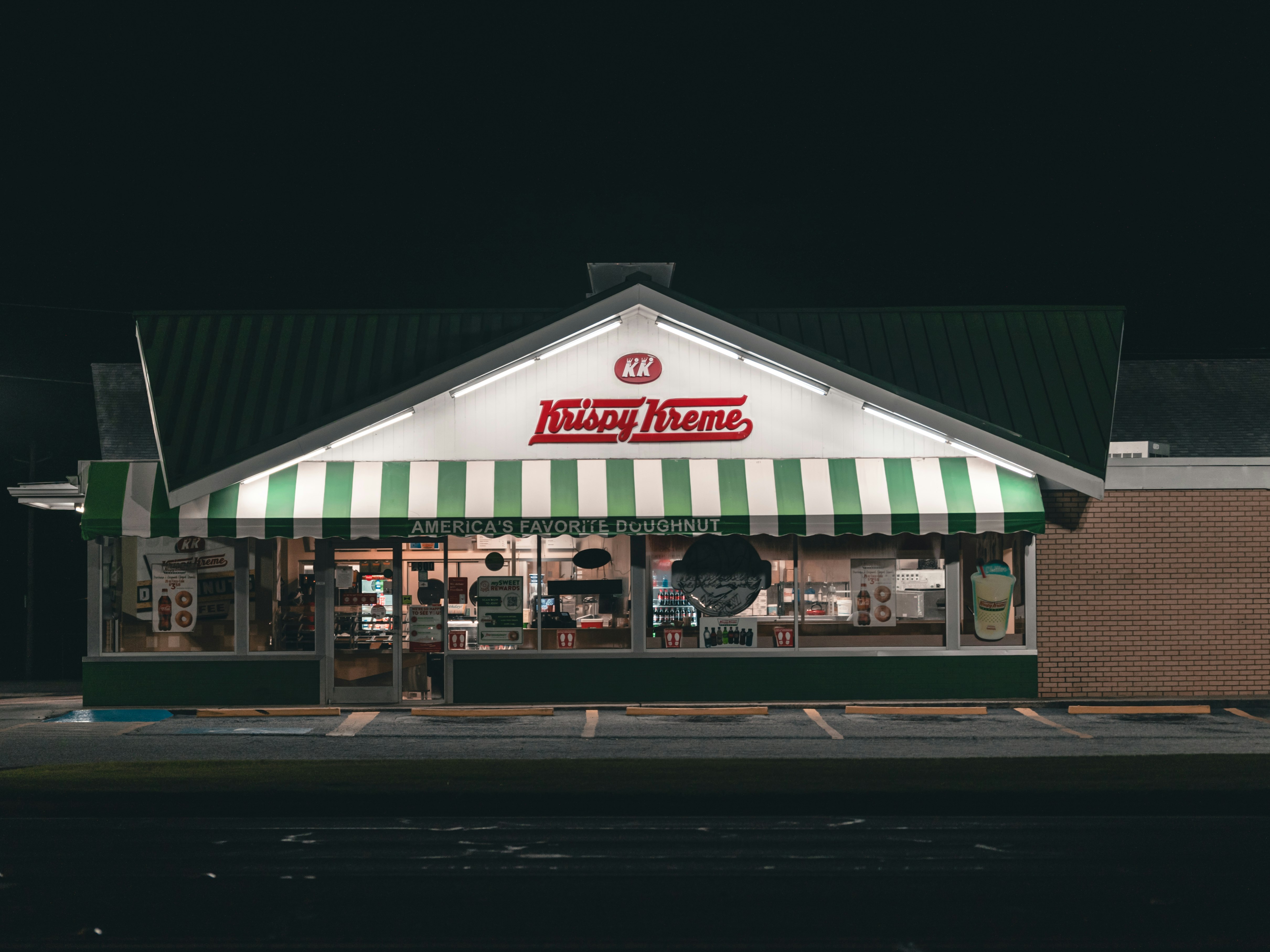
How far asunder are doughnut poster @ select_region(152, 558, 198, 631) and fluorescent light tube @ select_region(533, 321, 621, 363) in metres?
5.28

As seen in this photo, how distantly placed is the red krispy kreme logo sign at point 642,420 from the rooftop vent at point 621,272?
2.60m

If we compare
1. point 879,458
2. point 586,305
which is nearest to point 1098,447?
point 879,458

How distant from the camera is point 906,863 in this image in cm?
839

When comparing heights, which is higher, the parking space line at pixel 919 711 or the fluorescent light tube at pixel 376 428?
the fluorescent light tube at pixel 376 428

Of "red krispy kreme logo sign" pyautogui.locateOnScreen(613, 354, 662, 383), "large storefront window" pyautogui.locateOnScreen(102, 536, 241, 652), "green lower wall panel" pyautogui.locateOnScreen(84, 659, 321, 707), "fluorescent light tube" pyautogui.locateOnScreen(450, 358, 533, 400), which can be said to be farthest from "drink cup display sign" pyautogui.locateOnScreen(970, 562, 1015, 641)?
"large storefront window" pyautogui.locateOnScreen(102, 536, 241, 652)

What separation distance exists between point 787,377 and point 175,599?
10412mm

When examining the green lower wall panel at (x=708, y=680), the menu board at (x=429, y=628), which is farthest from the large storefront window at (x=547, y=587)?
the green lower wall panel at (x=708, y=680)

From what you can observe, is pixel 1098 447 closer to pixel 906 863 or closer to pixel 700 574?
pixel 700 574

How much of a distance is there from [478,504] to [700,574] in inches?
148

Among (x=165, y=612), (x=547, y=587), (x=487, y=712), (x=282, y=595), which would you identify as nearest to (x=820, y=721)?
(x=547, y=587)

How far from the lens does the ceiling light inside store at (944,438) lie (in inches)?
645

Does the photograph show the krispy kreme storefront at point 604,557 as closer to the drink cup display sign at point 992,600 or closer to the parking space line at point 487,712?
the drink cup display sign at point 992,600

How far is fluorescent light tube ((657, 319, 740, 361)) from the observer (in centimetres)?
1662

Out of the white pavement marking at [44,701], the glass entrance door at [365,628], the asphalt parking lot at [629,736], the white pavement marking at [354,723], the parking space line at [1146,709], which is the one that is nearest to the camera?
the asphalt parking lot at [629,736]
